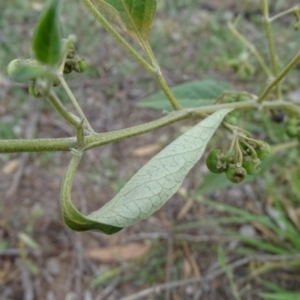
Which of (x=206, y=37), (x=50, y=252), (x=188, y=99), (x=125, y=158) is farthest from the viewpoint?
(x=206, y=37)

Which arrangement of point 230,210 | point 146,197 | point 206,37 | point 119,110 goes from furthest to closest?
point 206,37 < point 119,110 < point 230,210 < point 146,197

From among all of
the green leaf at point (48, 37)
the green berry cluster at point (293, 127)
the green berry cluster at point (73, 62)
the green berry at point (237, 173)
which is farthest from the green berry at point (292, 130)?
the green leaf at point (48, 37)

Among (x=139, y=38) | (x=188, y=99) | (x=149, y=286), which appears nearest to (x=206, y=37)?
(x=149, y=286)

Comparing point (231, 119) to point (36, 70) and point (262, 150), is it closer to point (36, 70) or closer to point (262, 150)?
point (262, 150)

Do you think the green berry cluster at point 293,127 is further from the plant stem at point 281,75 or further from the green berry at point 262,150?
the green berry at point 262,150

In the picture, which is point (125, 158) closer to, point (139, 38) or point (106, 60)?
point (106, 60)

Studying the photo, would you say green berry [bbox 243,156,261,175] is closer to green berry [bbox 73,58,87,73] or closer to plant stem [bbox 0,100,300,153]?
plant stem [bbox 0,100,300,153]

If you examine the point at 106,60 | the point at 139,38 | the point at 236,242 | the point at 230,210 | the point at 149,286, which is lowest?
the point at 149,286

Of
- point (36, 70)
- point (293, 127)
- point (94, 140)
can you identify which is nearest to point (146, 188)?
point (94, 140)
